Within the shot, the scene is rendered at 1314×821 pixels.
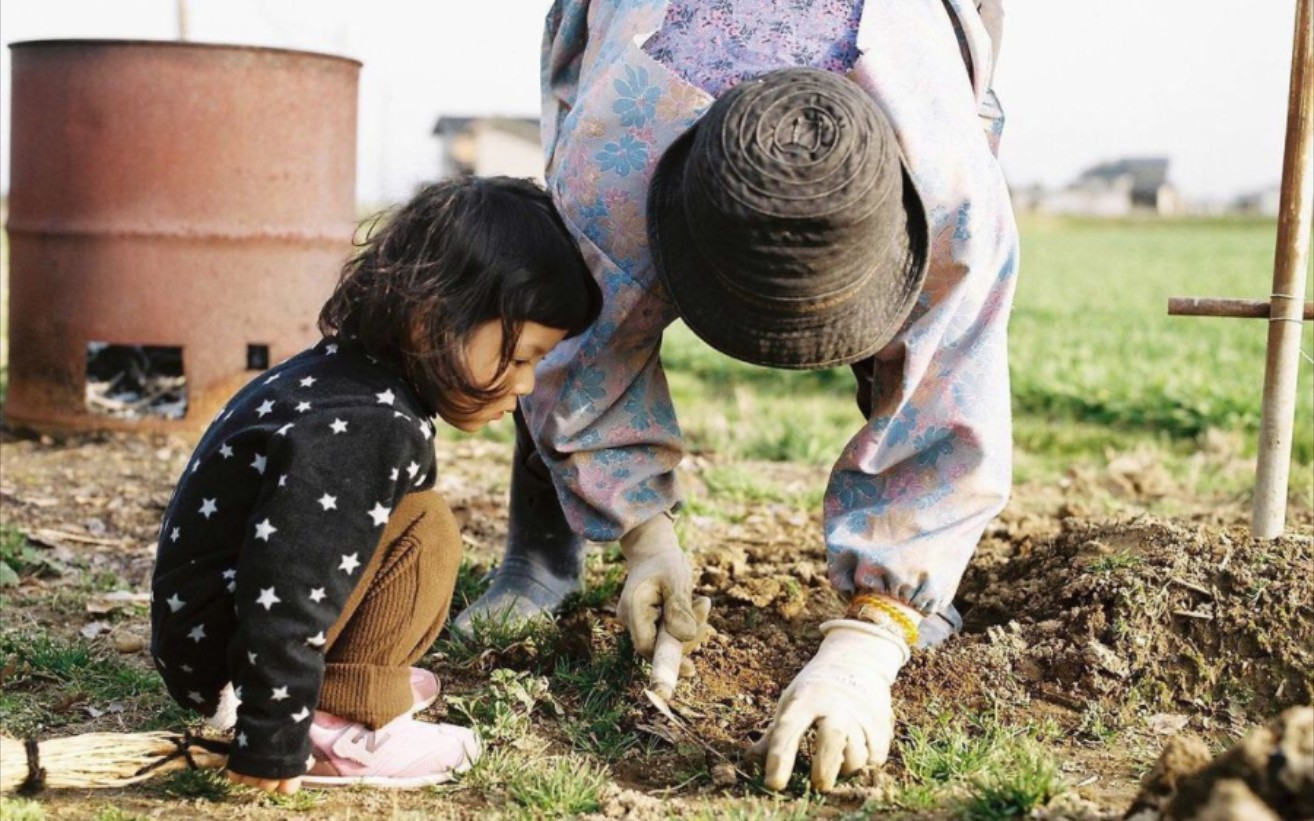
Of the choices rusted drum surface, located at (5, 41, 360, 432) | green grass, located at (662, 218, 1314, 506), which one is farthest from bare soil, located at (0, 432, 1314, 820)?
rusted drum surface, located at (5, 41, 360, 432)

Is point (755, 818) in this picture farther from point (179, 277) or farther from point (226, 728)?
point (179, 277)

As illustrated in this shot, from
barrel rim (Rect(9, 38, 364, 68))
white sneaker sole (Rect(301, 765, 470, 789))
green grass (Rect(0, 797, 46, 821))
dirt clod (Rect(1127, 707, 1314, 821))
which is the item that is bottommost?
white sneaker sole (Rect(301, 765, 470, 789))

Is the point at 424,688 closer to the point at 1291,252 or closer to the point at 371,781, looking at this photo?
the point at 371,781

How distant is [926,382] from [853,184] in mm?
569

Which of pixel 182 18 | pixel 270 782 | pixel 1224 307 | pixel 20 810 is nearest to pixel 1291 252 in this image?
pixel 1224 307

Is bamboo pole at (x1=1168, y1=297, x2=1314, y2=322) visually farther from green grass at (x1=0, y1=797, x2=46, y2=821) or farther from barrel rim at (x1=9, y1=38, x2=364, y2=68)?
barrel rim at (x1=9, y1=38, x2=364, y2=68)

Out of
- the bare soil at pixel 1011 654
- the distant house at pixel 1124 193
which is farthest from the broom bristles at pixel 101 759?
the distant house at pixel 1124 193

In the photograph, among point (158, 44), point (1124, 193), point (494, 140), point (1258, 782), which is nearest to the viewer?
point (1258, 782)

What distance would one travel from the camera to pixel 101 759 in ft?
6.89

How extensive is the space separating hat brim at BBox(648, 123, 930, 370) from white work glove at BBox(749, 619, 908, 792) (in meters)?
0.49

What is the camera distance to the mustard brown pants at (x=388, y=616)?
7.13 ft

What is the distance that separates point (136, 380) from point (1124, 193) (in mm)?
105627

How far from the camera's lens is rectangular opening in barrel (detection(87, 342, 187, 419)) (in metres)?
5.09

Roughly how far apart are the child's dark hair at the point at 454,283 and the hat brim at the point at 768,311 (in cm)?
17
